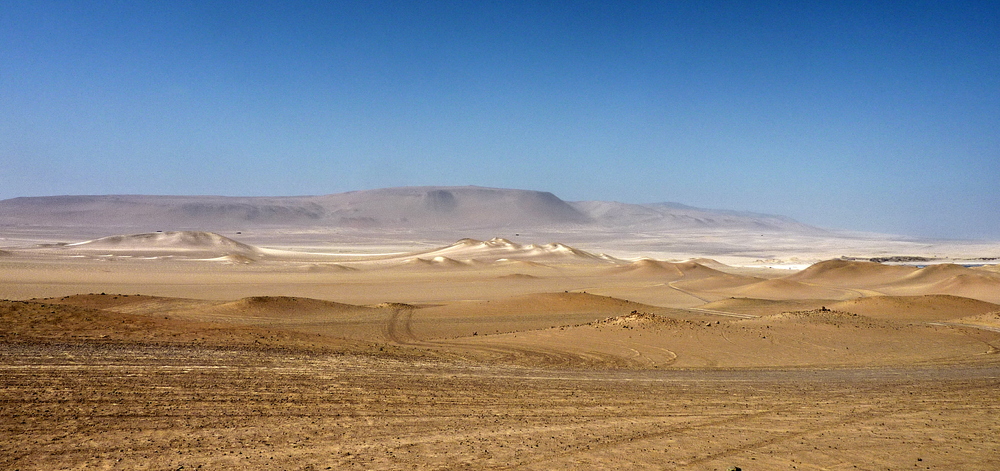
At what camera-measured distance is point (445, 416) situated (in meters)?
8.86

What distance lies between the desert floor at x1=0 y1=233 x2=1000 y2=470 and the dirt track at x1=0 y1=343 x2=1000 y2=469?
0.12 ft

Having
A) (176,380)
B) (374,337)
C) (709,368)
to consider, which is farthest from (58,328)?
(709,368)

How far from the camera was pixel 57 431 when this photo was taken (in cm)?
747

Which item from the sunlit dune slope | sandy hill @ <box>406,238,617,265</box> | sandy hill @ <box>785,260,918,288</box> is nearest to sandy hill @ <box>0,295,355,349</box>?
the sunlit dune slope

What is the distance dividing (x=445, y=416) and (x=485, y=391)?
1709 millimetres

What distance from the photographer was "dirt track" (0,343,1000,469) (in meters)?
7.07

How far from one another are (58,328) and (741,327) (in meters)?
15.5

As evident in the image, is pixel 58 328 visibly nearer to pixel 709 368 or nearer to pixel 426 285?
pixel 709 368

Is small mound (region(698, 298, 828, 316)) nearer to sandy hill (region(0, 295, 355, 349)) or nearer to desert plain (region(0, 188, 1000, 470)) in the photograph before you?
desert plain (region(0, 188, 1000, 470))

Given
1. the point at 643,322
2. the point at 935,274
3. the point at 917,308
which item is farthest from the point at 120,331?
the point at 935,274

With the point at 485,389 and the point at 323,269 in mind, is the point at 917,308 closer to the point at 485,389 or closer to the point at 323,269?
the point at 485,389

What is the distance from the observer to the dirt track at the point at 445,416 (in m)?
7.07

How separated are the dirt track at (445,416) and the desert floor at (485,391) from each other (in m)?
0.04

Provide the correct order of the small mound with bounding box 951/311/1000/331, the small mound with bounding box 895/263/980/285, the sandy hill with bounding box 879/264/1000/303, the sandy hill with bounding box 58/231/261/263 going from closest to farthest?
1. the small mound with bounding box 951/311/1000/331
2. the sandy hill with bounding box 879/264/1000/303
3. the small mound with bounding box 895/263/980/285
4. the sandy hill with bounding box 58/231/261/263
